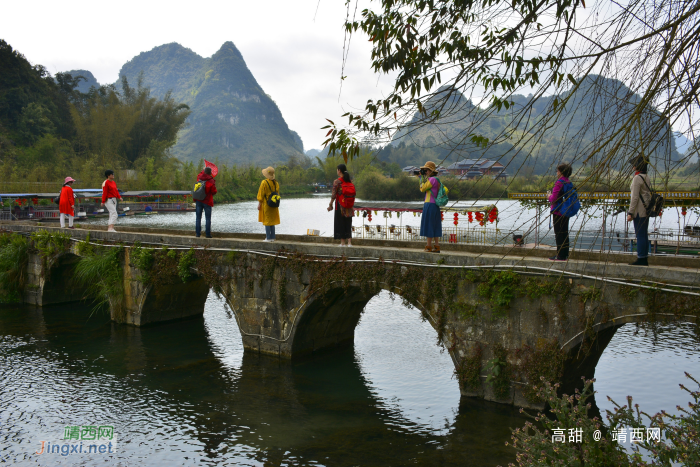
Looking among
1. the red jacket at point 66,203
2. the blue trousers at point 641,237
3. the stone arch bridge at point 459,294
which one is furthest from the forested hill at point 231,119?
the blue trousers at point 641,237

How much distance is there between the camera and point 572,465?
3.62m

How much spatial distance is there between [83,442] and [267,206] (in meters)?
4.87

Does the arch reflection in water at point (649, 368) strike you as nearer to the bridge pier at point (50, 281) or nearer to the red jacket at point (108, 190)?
the red jacket at point (108, 190)

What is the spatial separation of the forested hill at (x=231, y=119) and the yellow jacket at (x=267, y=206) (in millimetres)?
119502

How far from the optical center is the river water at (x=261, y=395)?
6.97 meters

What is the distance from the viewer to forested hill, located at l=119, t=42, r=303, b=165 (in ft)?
463

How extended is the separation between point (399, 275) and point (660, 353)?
668 centimetres

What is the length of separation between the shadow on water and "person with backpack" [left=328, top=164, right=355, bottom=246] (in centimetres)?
279

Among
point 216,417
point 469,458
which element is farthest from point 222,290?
point 469,458

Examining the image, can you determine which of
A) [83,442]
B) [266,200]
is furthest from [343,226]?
[83,442]

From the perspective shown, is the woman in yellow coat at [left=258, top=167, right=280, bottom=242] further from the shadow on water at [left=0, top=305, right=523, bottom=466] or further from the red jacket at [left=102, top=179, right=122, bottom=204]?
the red jacket at [left=102, top=179, right=122, bottom=204]

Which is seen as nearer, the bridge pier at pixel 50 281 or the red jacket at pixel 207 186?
the red jacket at pixel 207 186

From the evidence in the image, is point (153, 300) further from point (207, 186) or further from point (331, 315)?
point (331, 315)

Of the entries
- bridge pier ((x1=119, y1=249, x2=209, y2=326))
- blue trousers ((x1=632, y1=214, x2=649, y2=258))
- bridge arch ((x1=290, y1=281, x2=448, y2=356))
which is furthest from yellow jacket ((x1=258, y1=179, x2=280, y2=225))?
blue trousers ((x1=632, y1=214, x2=649, y2=258))
